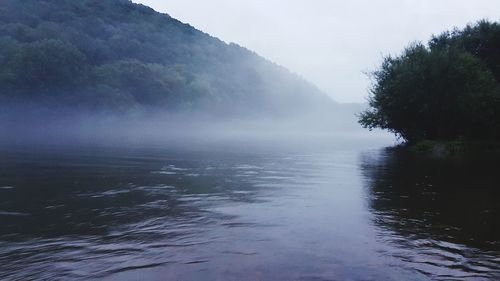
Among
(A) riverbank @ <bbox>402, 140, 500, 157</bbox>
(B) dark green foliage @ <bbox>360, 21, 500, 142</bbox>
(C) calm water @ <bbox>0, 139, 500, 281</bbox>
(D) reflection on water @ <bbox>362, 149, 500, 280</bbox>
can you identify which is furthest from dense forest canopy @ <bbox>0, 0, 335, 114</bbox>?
(D) reflection on water @ <bbox>362, 149, 500, 280</bbox>

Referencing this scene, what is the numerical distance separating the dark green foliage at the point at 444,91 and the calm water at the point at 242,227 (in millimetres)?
27807

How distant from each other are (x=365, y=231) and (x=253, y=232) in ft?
9.90

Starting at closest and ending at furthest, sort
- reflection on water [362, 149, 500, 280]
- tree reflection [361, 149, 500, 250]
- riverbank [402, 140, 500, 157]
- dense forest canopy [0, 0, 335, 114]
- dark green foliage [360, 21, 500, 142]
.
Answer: reflection on water [362, 149, 500, 280] → tree reflection [361, 149, 500, 250] → riverbank [402, 140, 500, 157] → dark green foliage [360, 21, 500, 142] → dense forest canopy [0, 0, 335, 114]

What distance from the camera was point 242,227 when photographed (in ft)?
35.6

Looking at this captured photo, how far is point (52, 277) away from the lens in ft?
23.3

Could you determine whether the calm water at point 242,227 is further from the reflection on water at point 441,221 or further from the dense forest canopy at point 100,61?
the dense forest canopy at point 100,61

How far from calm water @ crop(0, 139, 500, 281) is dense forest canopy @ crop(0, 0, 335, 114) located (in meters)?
87.7

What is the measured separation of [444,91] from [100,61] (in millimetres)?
117420

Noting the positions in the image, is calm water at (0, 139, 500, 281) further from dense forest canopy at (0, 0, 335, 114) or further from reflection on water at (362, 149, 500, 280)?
dense forest canopy at (0, 0, 335, 114)

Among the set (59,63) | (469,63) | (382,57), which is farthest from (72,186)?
(59,63)

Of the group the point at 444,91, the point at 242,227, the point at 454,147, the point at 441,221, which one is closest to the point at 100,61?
the point at 444,91

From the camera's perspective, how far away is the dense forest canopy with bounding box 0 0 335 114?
3787 inches

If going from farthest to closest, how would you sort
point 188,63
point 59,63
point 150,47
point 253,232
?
point 188,63 → point 150,47 → point 59,63 → point 253,232

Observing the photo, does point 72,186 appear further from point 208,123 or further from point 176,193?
point 208,123
